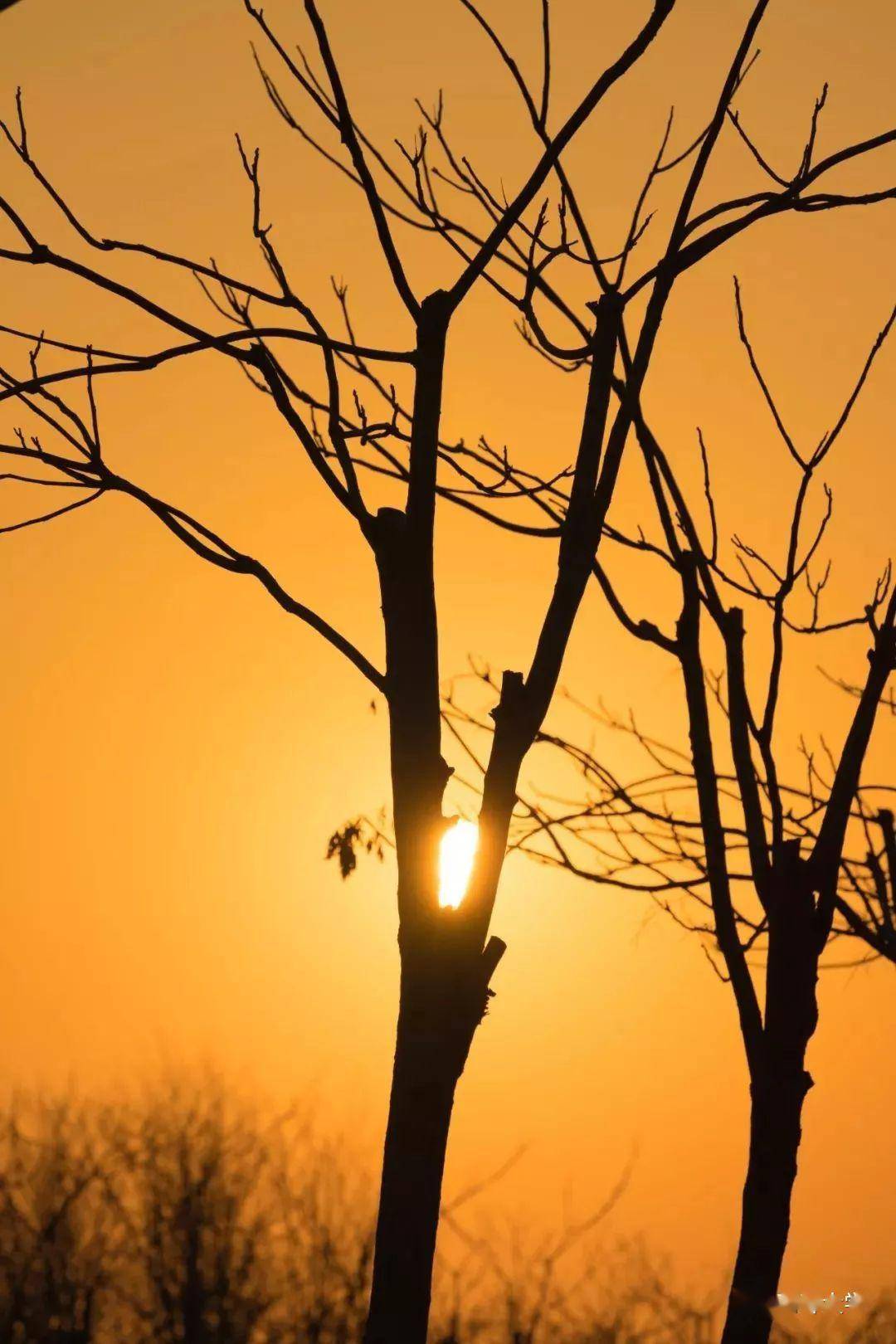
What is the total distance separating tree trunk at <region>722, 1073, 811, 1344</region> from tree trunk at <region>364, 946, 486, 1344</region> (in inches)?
41.2

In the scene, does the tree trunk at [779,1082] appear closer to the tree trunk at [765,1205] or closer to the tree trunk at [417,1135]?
the tree trunk at [765,1205]

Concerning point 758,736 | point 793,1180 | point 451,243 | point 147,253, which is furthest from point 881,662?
point 147,253

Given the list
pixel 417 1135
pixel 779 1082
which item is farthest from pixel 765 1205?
pixel 417 1135

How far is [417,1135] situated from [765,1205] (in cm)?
121

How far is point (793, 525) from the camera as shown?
536cm

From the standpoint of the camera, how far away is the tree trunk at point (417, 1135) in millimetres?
4090

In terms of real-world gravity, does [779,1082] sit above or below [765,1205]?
above

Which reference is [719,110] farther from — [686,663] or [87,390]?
[87,390]

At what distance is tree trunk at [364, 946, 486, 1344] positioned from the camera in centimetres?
409

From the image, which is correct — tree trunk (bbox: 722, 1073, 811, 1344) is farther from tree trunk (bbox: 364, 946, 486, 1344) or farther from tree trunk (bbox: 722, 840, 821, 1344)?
tree trunk (bbox: 364, 946, 486, 1344)

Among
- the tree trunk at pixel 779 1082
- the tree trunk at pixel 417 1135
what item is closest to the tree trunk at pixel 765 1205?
the tree trunk at pixel 779 1082

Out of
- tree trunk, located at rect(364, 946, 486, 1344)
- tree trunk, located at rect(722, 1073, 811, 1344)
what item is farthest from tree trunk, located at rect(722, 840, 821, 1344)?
tree trunk, located at rect(364, 946, 486, 1344)

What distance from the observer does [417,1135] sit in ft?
13.7

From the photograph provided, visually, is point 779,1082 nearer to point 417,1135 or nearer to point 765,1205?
point 765,1205
